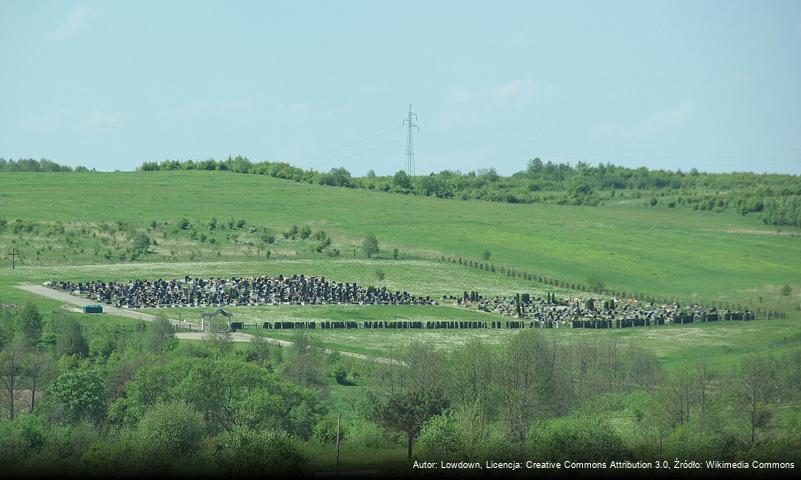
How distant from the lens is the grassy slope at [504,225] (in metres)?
140

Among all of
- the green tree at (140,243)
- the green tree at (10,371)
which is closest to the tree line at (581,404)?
the green tree at (10,371)

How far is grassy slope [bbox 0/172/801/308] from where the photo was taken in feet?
461

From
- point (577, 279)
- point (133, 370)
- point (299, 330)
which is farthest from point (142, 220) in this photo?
point (133, 370)

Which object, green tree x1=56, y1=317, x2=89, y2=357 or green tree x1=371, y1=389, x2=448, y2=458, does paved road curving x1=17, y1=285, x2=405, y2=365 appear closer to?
green tree x1=56, y1=317, x2=89, y2=357

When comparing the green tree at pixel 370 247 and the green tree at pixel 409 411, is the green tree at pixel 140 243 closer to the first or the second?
the green tree at pixel 370 247

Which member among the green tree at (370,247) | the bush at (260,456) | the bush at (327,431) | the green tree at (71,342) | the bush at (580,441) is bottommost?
the bush at (327,431)

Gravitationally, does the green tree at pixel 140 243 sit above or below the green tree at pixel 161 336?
above

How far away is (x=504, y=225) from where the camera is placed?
16850cm

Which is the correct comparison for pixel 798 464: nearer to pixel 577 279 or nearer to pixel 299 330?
pixel 299 330

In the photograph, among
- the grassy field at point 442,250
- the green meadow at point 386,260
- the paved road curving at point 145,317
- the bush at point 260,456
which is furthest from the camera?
the grassy field at point 442,250

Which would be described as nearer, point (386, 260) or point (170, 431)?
point (170, 431)

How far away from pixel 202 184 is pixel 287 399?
122930mm

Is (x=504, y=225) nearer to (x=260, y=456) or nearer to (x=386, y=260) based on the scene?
(x=386, y=260)

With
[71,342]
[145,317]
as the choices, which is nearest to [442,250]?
[145,317]
